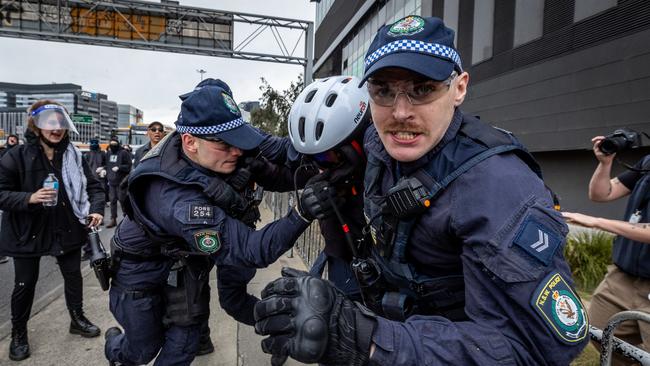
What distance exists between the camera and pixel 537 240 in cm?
100

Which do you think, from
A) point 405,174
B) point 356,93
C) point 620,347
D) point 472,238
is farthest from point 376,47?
point 620,347

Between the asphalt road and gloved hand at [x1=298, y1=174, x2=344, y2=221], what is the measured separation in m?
3.62

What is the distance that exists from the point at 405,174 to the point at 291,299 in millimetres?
638

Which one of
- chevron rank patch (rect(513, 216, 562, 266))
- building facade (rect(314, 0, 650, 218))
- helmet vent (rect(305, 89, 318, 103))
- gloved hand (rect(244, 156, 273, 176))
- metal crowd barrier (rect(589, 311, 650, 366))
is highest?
building facade (rect(314, 0, 650, 218))

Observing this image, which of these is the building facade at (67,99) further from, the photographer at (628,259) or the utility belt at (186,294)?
the photographer at (628,259)

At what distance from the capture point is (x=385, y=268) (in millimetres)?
1583

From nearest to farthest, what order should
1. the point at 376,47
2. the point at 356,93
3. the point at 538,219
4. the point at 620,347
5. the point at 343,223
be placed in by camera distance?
the point at 538,219 → the point at 376,47 → the point at 620,347 → the point at 343,223 → the point at 356,93

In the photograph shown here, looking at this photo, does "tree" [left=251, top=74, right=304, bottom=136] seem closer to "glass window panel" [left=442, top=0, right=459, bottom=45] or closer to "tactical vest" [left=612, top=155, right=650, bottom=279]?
"glass window panel" [left=442, top=0, right=459, bottom=45]

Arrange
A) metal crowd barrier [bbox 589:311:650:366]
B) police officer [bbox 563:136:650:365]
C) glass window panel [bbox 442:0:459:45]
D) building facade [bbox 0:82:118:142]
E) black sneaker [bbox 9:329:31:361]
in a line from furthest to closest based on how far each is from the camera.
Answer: building facade [bbox 0:82:118:142]
glass window panel [bbox 442:0:459:45]
black sneaker [bbox 9:329:31:361]
police officer [bbox 563:136:650:365]
metal crowd barrier [bbox 589:311:650:366]

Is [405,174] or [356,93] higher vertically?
[356,93]

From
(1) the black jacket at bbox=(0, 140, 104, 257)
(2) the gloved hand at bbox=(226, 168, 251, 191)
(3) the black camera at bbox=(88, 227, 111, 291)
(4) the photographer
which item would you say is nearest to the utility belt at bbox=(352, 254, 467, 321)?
(2) the gloved hand at bbox=(226, 168, 251, 191)

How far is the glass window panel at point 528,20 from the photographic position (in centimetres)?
864

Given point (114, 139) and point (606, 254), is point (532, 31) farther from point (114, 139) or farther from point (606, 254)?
point (114, 139)

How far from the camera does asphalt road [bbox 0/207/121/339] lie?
410cm
